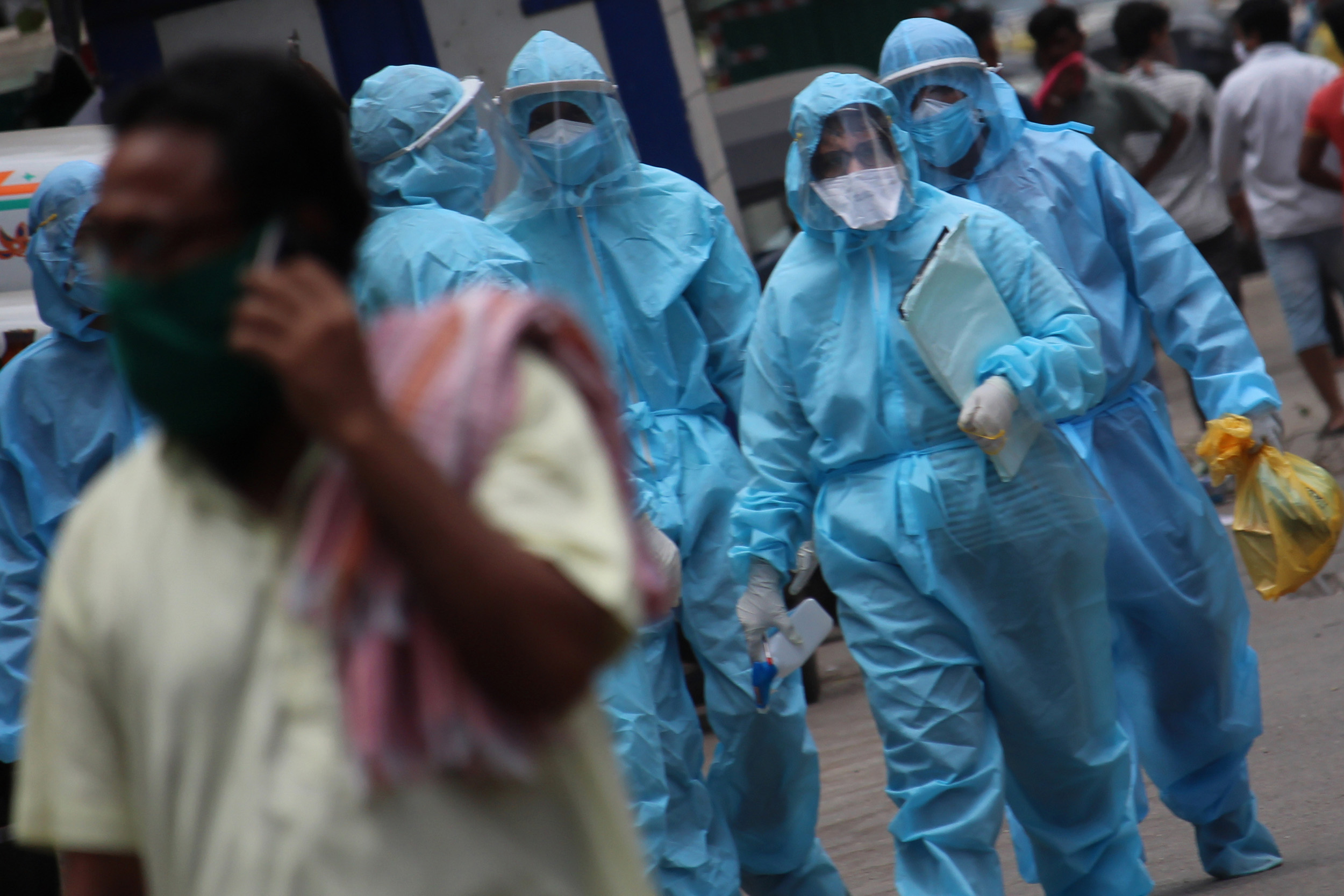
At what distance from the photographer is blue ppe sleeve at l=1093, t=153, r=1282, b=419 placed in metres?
4.28

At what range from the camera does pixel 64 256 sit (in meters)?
4.14

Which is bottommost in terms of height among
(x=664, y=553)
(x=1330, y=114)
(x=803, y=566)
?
(x=1330, y=114)

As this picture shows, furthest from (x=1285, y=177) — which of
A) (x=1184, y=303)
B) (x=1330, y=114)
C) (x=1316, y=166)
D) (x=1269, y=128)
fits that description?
(x=1184, y=303)

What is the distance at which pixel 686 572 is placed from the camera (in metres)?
4.34

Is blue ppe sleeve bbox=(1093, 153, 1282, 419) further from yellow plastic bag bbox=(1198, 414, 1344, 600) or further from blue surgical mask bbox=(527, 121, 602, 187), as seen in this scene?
blue surgical mask bbox=(527, 121, 602, 187)

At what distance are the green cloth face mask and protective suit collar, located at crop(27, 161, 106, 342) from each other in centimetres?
276

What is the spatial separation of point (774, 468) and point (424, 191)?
3.85 feet

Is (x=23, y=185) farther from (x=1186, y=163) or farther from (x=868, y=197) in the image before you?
(x=1186, y=163)

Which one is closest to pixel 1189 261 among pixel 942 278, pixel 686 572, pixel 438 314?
pixel 942 278

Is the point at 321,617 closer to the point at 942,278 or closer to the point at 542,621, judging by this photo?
the point at 542,621

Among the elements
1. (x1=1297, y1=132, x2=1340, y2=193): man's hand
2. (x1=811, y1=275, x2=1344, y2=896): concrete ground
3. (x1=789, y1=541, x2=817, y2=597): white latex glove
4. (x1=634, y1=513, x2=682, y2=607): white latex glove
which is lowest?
(x1=811, y1=275, x2=1344, y2=896): concrete ground

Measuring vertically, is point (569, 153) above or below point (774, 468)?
above

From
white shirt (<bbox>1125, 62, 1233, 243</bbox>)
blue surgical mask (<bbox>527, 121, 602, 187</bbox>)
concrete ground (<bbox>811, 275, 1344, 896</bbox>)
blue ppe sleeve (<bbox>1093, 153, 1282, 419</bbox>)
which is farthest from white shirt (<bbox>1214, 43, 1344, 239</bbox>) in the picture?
blue surgical mask (<bbox>527, 121, 602, 187</bbox>)

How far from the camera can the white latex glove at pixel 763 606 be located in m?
3.98
